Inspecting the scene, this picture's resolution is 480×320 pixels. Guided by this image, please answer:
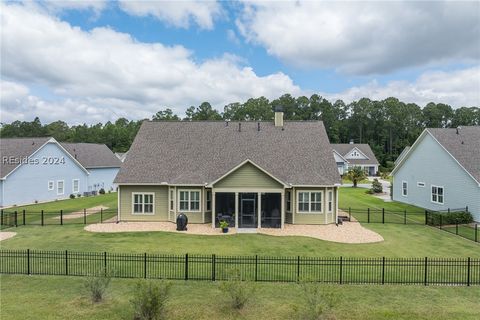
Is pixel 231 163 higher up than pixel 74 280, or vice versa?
pixel 231 163

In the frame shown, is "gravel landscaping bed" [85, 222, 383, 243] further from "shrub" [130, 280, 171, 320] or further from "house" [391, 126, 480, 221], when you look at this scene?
"shrub" [130, 280, 171, 320]

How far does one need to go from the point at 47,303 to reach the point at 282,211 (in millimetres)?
15084

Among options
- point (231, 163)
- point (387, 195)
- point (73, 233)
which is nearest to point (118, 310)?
point (73, 233)

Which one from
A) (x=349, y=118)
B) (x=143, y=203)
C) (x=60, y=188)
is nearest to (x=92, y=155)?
(x=60, y=188)

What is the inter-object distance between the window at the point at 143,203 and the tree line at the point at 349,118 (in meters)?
77.3

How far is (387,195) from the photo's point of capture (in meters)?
42.9

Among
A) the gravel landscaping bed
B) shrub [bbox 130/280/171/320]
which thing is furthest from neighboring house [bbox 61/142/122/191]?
shrub [bbox 130/280/171/320]

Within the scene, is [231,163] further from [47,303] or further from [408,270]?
[47,303]

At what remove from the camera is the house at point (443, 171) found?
26812 mm

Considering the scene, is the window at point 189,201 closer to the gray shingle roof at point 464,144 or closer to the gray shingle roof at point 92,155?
the gray shingle roof at point 464,144

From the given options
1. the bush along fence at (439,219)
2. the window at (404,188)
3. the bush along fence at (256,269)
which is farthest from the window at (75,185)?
the window at (404,188)

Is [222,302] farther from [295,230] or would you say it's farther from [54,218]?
[54,218]

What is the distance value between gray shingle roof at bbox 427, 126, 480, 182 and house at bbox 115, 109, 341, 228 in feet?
35.0

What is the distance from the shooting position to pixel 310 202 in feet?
81.8
